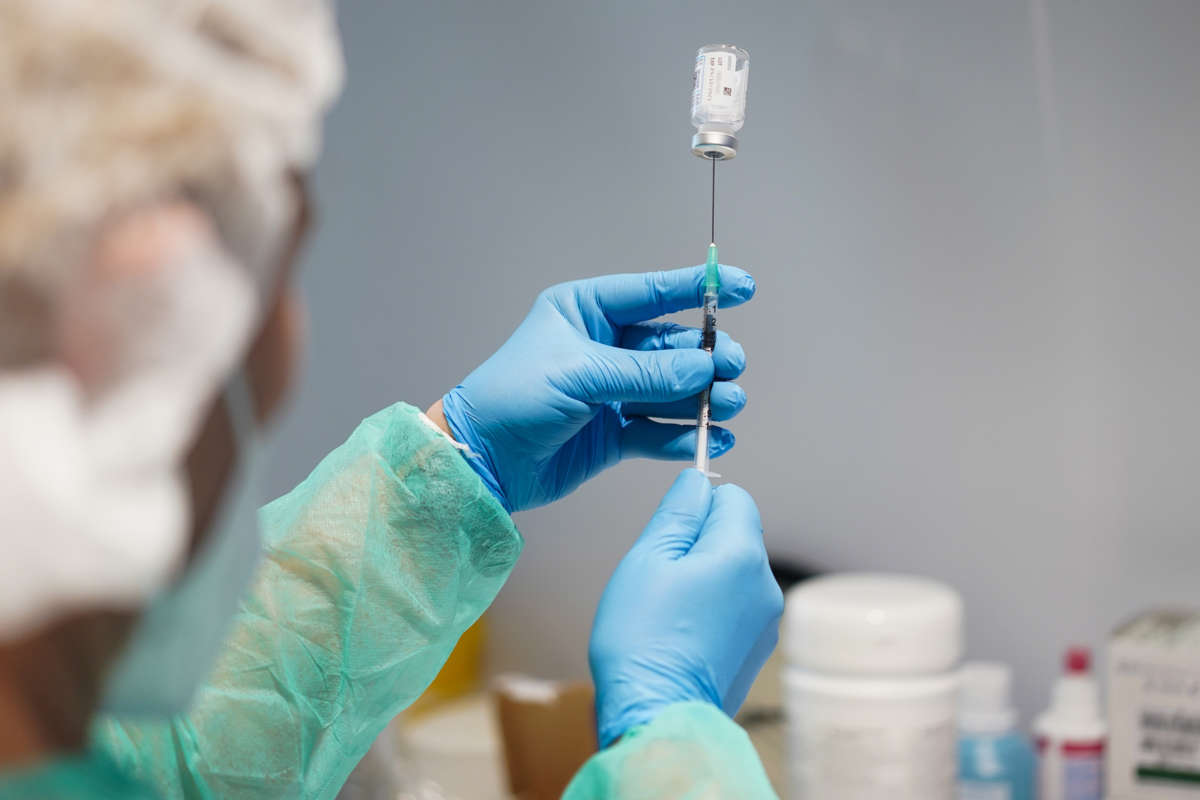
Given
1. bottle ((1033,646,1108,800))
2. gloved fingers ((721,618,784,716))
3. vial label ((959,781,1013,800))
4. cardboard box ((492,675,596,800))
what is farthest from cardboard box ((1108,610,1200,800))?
cardboard box ((492,675,596,800))

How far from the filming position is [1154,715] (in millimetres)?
1148

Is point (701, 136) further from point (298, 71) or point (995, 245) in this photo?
point (995, 245)

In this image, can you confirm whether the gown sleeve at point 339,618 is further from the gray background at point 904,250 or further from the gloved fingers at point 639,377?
the gray background at point 904,250

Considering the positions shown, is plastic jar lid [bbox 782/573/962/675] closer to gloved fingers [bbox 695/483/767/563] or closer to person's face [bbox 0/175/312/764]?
gloved fingers [bbox 695/483/767/563]

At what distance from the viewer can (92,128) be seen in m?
0.38

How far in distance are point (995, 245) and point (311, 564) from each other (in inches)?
39.6

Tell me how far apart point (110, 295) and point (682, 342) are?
66cm

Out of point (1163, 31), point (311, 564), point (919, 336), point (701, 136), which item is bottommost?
point (311, 564)

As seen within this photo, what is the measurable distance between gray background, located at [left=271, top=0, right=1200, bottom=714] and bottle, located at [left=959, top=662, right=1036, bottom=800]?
0.13 metres

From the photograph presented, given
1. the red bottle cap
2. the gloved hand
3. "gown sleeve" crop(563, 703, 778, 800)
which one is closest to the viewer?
"gown sleeve" crop(563, 703, 778, 800)

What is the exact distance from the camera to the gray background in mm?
1310

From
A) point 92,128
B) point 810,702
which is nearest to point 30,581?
point 92,128

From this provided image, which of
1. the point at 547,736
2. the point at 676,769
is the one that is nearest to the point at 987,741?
the point at 547,736

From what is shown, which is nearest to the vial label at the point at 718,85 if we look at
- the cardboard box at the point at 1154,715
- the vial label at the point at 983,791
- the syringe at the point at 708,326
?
the syringe at the point at 708,326
